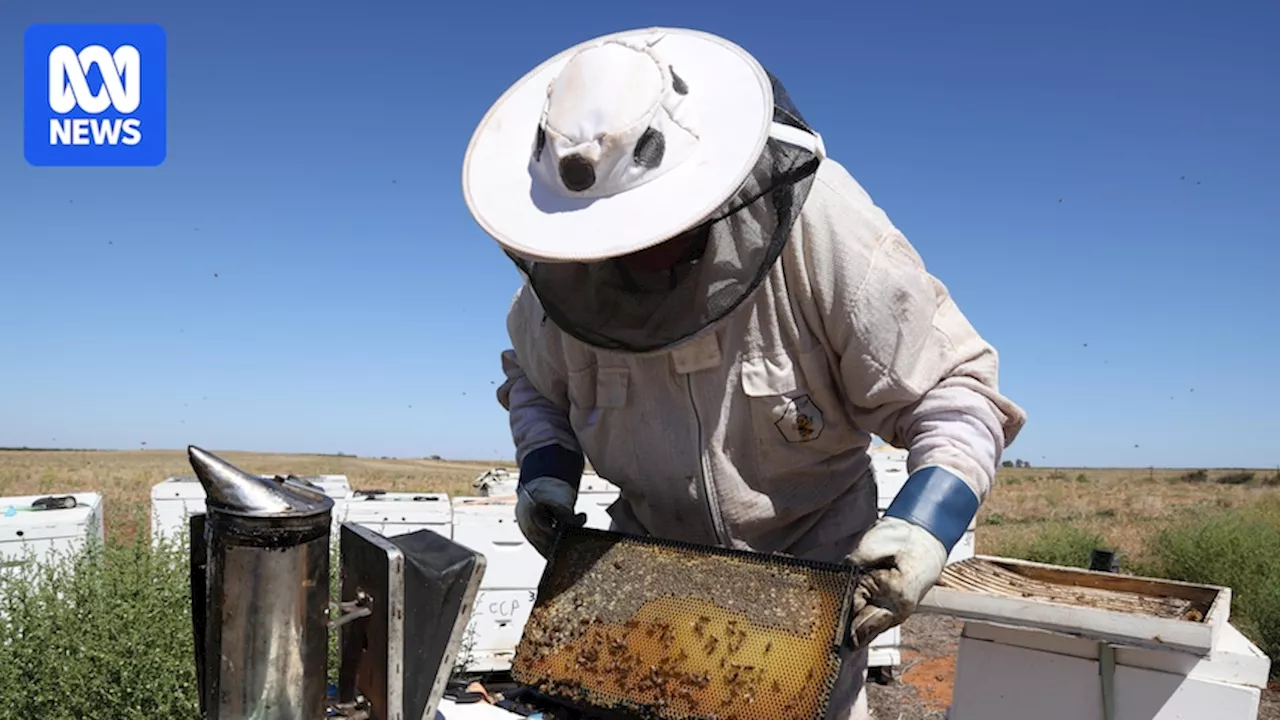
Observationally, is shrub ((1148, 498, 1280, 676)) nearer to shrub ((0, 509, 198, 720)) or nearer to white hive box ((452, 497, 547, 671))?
white hive box ((452, 497, 547, 671))

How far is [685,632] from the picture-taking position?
7.62 ft

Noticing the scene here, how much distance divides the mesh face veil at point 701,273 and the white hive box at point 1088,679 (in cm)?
241

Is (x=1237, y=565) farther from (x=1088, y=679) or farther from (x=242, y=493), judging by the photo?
(x=242, y=493)

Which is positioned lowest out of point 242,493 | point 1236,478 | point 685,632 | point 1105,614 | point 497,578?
point 1236,478

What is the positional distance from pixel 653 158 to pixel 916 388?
2.99 feet

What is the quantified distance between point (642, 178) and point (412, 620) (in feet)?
3.68

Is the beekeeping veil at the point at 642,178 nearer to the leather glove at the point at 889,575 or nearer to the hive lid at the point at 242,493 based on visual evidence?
the leather glove at the point at 889,575

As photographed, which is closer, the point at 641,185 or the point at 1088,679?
the point at 641,185

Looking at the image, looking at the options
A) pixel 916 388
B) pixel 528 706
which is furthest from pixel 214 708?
pixel 916 388

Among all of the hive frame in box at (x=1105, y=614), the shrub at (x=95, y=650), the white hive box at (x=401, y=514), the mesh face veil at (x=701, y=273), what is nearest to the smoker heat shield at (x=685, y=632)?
the mesh face veil at (x=701, y=273)

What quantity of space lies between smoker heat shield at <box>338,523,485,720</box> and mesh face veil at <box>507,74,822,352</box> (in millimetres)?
995

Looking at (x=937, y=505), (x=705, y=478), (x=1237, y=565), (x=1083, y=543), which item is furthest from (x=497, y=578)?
(x=1083, y=543)

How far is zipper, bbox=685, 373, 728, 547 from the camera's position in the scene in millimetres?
2537

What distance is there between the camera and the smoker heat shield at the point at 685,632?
84.6 inches
